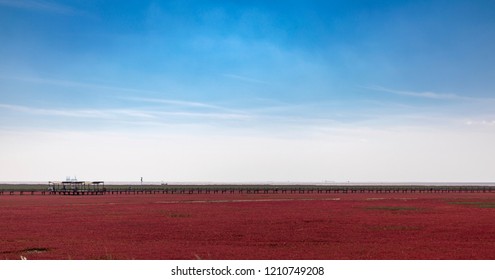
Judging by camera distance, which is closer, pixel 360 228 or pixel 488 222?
pixel 360 228

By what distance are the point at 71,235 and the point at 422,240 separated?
60.0 ft

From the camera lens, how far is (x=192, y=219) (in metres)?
37.8

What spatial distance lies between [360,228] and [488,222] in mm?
10370

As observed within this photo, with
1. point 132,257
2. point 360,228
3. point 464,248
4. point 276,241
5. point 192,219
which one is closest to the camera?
point 132,257

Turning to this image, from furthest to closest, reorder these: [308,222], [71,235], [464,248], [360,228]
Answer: [308,222]
[360,228]
[71,235]
[464,248]

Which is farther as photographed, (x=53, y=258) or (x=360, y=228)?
(x=360, y=228)

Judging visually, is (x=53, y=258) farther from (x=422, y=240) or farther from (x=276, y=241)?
(x=422, y=240)

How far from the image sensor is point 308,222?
1391 inches
